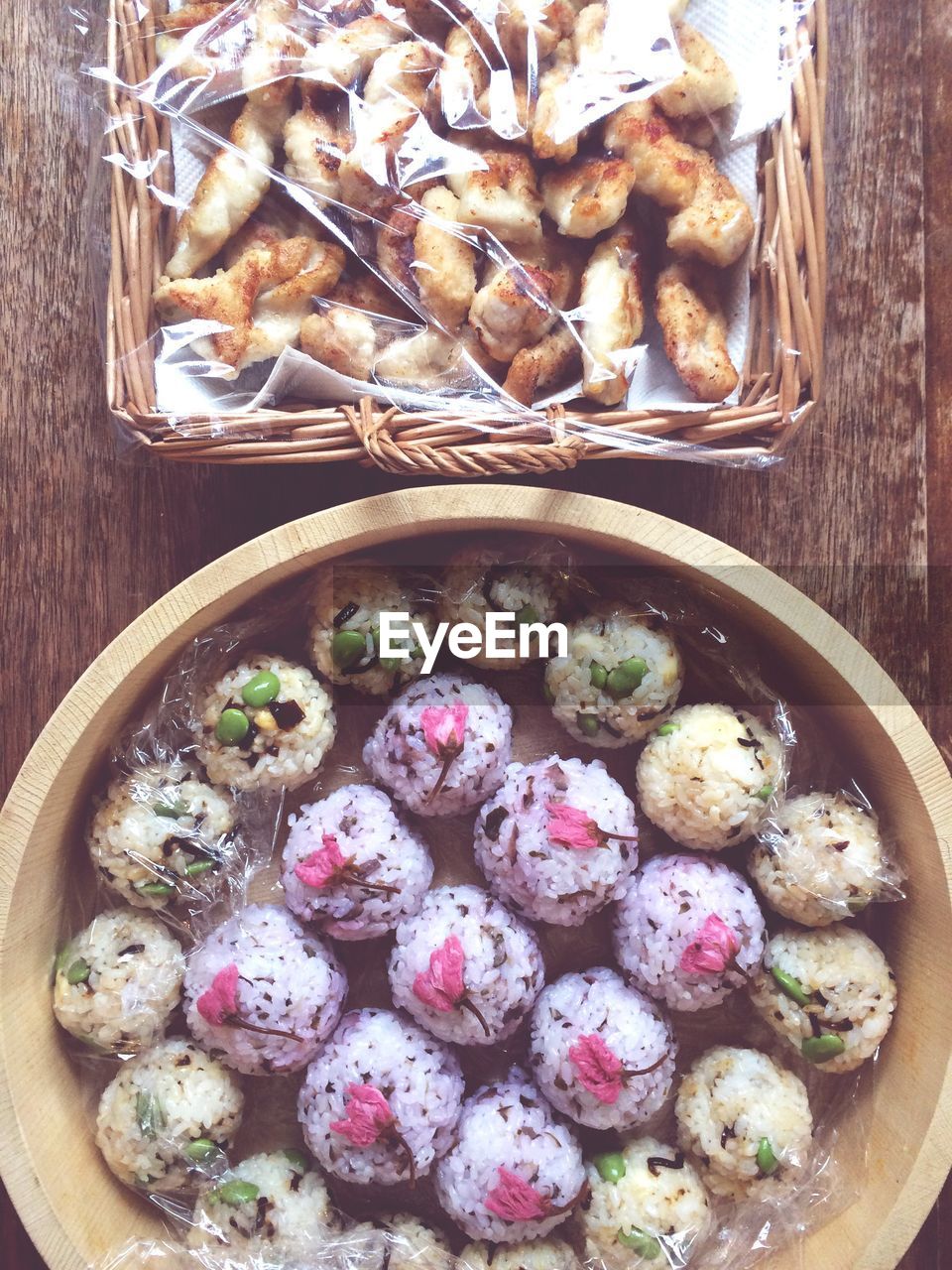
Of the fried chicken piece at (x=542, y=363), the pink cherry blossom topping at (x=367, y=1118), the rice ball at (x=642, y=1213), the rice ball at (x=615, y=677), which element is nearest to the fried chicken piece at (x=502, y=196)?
the fried chicken piece at (x=542, y=363)

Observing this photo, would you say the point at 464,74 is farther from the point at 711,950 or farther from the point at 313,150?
the point at 711,950

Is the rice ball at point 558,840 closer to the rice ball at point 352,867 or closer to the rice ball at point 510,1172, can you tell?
the rice ball at point 352,867

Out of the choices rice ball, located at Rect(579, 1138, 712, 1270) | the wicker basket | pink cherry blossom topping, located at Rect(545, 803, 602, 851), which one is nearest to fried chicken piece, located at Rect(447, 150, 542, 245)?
the wicker basket

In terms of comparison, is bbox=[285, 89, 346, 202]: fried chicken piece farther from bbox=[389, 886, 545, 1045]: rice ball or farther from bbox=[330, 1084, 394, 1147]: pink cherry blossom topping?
bbox=[330, 1084, 394, 1147]: pink cherry blossom topping

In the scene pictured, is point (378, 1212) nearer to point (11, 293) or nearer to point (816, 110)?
point (11, 293)

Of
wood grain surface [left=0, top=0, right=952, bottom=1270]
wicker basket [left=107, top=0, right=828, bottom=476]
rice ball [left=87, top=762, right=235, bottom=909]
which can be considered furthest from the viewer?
wood grain surface [left=0, top=0, right=952, bottom=1270]

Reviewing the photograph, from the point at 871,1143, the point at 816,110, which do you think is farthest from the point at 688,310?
the point at 871,1143

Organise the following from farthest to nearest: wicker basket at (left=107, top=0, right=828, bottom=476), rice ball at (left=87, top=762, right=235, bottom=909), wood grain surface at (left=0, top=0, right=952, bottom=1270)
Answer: wood grain surface at (left=0, top=0, right=952, bottom=1270)
rice ball at (left=87, top=762, right=235, bottom=909)
wicker basket at (left=107, top=0, right=828, bottom=476)
